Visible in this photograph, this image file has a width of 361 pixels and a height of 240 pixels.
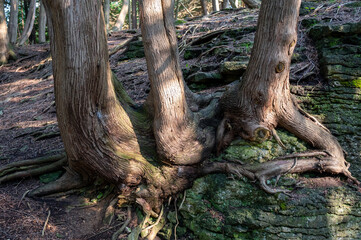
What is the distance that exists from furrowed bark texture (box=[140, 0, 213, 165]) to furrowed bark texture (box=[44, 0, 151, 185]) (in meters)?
0.48

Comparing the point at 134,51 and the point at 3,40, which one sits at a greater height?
the point at 3,40

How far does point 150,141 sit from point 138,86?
3289mm

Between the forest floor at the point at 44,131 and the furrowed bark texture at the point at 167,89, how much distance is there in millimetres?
1260

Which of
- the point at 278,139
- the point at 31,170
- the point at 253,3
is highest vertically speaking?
the point at 253,3

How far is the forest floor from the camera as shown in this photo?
3.81 m

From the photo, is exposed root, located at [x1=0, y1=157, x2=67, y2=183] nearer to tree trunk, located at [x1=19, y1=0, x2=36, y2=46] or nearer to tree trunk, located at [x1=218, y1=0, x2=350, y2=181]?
tree trunk, located at [x1=218, y1=0, x2=350, y2=181]

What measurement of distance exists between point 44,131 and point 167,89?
3.82m

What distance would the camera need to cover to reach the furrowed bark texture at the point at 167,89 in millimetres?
3674

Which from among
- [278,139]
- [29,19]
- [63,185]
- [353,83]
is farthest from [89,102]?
[29,19]

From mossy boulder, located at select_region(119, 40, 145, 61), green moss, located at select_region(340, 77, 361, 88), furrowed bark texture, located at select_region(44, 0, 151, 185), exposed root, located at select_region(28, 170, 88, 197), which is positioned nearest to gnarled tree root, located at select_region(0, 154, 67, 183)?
exposed root, located at select_region(28, 170, 88, 197)

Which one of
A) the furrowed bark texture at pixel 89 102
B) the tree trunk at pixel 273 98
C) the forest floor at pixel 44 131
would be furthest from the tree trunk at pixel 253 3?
the furrowed bark texture at pixel 89 102

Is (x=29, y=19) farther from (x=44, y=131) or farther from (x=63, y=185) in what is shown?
(x=63, y=185)

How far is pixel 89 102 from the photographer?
353 cm

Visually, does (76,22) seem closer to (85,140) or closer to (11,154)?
(85,140)
